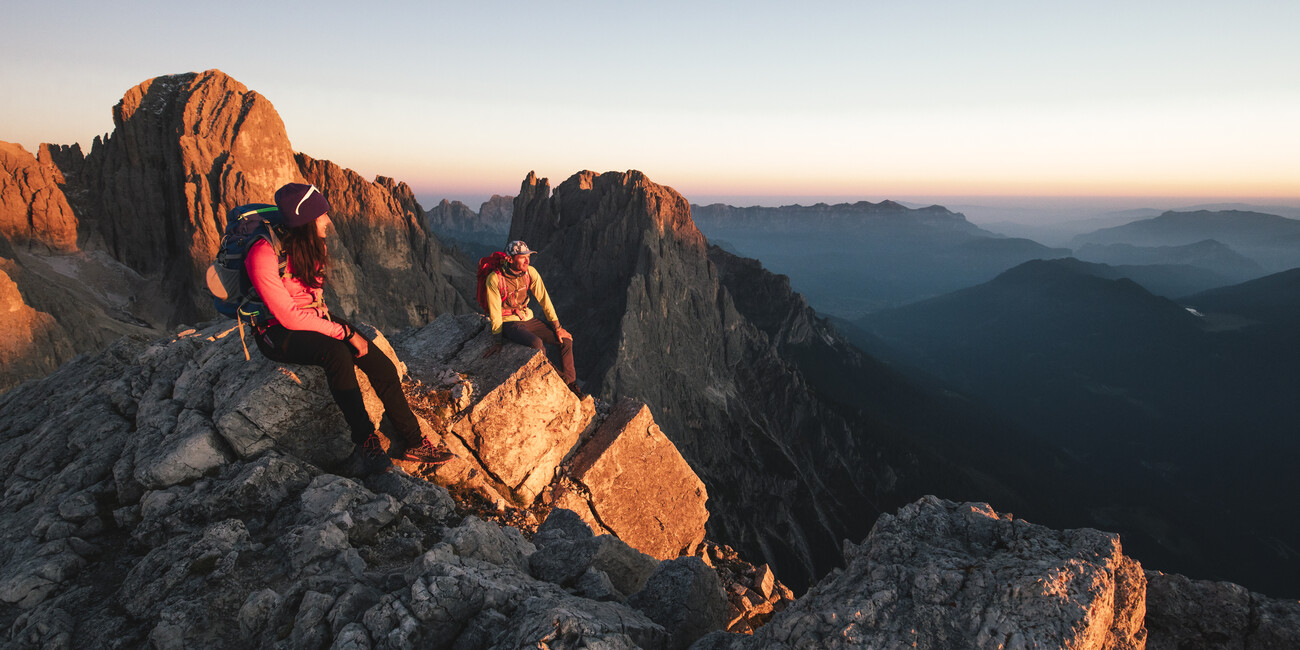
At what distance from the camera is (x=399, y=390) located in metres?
8.29

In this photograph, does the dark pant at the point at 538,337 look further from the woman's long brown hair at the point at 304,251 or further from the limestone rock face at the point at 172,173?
the limestone rock face at the point at 172,173

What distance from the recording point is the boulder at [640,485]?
459 inches

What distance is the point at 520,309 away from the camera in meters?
11.9

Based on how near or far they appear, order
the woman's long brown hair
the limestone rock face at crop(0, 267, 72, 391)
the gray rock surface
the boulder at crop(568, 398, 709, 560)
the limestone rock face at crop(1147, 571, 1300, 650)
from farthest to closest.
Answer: the gray rock surface → the limestone rock face at crop(0, 267, 72, 391) → the boulder at crop(568, 398, 709, 560) → the woman's long brown hair → the limestone rock face at crop(1147, 571, 1300, 650)

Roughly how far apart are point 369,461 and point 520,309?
4710 millimetres

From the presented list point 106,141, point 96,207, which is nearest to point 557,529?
point 96,207

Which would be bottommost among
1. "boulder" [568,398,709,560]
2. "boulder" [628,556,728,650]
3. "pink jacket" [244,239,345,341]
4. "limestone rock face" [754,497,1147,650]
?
"boulder" [568,398,709,560]

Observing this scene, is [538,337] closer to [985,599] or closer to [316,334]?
[316,334]

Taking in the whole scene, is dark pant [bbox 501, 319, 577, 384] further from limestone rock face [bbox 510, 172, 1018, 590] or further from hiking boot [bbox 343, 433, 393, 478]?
limestone rock face [bbox 510, 172, 1018, 590]

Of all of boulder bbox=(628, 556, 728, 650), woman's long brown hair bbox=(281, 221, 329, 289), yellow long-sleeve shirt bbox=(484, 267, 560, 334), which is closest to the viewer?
boulder bbox=(628, 556, 728, 650)

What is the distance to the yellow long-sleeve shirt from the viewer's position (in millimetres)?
11242

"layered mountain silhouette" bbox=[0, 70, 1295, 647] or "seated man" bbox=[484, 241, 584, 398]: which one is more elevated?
"seated man" bbox=[484, 241, 584, 398]

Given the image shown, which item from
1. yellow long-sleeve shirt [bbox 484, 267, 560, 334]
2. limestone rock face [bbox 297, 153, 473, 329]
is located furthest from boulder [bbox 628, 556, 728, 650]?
limestone rock face [bbox 297, 153, 473, 329]

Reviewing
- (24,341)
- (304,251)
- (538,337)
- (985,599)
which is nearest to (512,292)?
(538,337)
